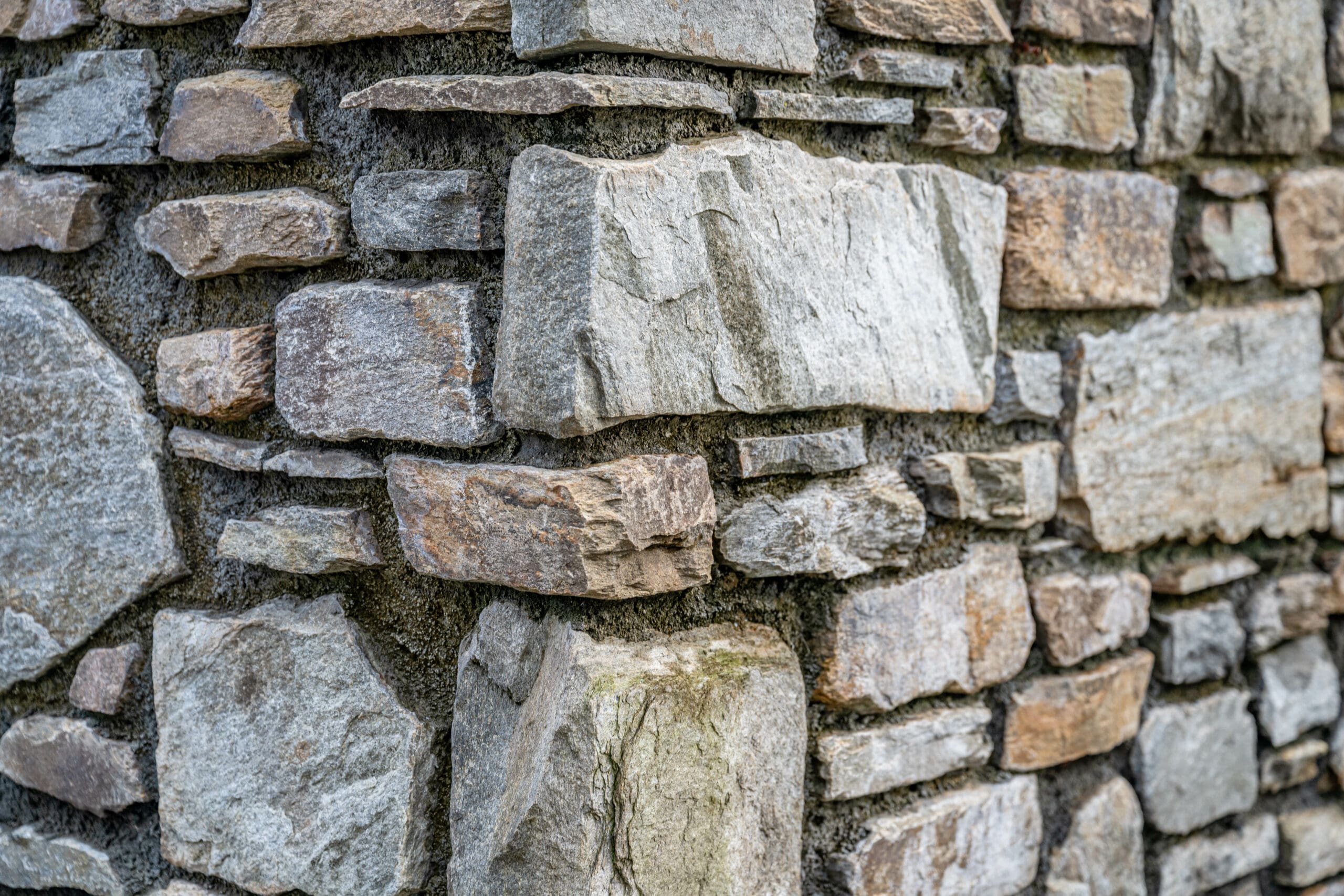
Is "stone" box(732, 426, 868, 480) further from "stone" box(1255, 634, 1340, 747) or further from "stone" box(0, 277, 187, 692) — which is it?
"stone" box(1255, 634, 1340, 747)

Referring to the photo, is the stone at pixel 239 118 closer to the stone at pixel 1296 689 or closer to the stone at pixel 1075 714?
the stone at pixel 1075 714

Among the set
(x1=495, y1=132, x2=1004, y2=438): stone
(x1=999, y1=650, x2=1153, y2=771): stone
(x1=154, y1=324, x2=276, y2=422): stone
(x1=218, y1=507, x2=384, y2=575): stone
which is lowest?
(x1=999, y1=650, x2=1153, y2=771): stone

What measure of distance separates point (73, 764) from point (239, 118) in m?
0.85

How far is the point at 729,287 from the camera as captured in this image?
1.28 m

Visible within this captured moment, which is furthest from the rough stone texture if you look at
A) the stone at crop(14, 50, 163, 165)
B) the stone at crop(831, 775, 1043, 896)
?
the stone at crop(14, 50, 163, 165)

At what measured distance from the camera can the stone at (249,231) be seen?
135 cm

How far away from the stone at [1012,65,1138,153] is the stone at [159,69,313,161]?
96 centimetres

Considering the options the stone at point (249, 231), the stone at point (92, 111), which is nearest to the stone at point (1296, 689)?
the stone at point (249, 231)

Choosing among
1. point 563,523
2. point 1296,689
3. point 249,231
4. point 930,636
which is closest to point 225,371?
point 249,231

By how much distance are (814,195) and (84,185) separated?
0.92 m

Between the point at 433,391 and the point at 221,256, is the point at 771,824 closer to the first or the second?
the point at 433,391

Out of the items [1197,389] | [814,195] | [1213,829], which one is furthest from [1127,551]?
[814,195]

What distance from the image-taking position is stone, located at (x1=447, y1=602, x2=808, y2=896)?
119cm

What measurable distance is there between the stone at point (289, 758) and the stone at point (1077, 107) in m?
1.14
